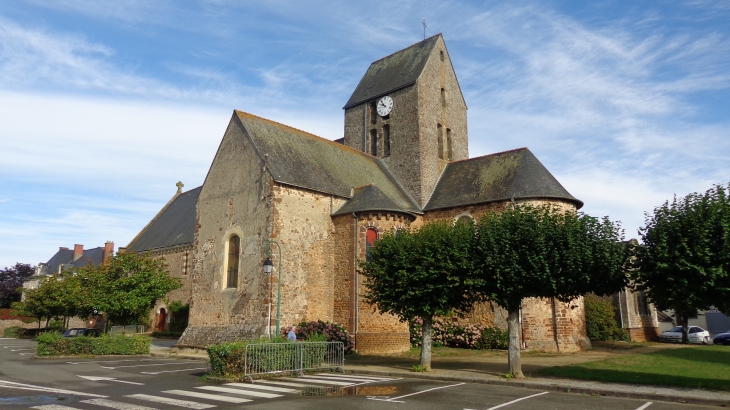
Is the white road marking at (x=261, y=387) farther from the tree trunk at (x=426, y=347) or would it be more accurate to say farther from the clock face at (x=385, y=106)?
the clock face at (x=385, y=106)

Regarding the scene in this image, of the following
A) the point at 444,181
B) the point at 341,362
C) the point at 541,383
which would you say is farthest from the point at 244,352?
the point at 444,181

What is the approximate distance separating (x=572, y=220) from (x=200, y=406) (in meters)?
11.0

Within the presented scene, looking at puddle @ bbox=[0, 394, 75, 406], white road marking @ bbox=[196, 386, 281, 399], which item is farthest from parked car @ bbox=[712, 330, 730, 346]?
puddle @ bbox=[0, 394, 75, 406]

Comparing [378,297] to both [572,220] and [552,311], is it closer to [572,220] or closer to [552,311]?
[572,220]

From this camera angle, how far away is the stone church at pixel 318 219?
2175 centimetres

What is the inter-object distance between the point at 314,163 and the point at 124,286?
11.4 metres

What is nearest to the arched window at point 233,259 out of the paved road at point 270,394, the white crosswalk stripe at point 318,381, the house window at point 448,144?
the paved road at point 270,394

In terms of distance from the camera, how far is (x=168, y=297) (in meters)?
38.3

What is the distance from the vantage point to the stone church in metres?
21.8

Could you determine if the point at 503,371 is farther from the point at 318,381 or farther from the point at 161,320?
the point at 161,320

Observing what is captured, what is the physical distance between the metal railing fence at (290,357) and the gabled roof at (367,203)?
739cm

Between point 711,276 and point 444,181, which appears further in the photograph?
point 444,181

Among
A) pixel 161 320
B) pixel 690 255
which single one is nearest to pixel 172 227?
pixel 161 320

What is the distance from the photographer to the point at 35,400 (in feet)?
33.2
